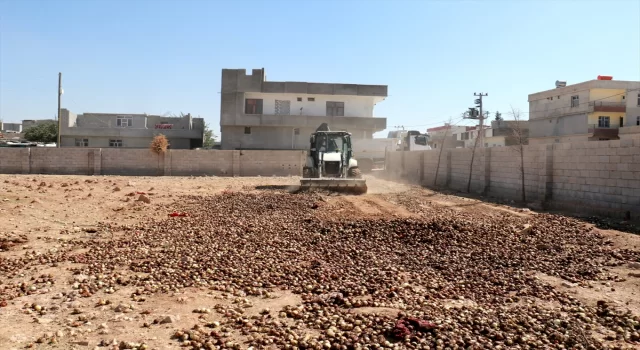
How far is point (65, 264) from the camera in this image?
7367mm

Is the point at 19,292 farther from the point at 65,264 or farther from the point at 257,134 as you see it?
the point at 257,134

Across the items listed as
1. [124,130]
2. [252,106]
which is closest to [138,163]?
[252,106]

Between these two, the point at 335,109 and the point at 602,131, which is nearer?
the point at 602,131

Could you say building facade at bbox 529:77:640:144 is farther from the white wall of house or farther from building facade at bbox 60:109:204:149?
building facade at bbox 60:109:204:149

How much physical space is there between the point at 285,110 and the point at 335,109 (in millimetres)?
4705

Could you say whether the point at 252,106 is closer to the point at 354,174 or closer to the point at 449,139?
the point at 354,174

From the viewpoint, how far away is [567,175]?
14648 millimetres

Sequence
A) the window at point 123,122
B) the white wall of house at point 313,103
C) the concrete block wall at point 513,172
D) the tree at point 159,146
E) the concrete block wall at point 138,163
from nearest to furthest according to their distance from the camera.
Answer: the concrete block wall at point 513,172, the tree at point 159,146, the concrete block wall at point 138,163, the white wall of house at point 313,103, the window at point 123,122

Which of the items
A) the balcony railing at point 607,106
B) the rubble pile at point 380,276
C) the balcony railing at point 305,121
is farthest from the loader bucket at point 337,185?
the balcony railing at point 607,106

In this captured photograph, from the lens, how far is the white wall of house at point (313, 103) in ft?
149

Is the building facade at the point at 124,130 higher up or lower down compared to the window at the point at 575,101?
lower down

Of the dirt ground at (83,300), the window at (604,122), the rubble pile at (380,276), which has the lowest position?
the dirt ground at (83,300)

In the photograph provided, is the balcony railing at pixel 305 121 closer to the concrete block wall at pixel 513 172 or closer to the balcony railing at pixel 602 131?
the balcony railing at pixel 602 131

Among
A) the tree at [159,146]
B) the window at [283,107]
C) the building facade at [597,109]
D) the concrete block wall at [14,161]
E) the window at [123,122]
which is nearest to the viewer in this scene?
the concrete block wall at [14,161]
